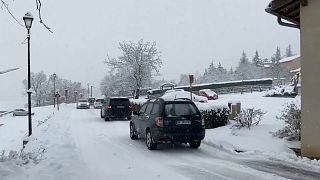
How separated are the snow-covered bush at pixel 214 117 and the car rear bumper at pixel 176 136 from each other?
4221 millimetres

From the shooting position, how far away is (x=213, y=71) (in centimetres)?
13388

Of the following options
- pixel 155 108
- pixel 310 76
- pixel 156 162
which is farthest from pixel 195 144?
pixel 310 76

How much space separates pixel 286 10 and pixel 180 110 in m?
4.39

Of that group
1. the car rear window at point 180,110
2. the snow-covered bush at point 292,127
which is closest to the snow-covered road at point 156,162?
the car rear window at point 180,110

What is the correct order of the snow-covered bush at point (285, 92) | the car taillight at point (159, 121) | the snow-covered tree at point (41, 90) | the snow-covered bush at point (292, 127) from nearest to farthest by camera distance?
the snow-covered bush at point (292, 127) → the car taillight at point (159, 121) → the snow-covered bush at point (285, 92) → the snow-covered tree at point (41, 90)

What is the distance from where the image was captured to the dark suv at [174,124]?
1308 centimetres

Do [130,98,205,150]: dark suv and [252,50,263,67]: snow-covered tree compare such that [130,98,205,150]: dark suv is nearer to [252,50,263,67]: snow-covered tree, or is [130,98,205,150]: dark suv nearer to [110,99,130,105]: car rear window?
[110,99,130,105]: car rear window

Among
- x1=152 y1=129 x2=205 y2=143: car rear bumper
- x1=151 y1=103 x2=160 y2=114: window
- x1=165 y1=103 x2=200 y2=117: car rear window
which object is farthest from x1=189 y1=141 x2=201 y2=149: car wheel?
x1=151 y1=103 x2=160 y2=114: window

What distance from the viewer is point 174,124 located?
13125 millimetres

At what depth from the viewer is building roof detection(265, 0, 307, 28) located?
12.1 metres

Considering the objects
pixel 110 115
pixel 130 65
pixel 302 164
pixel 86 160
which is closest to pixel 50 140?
pixel 86 160

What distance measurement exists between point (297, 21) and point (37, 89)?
12257cm

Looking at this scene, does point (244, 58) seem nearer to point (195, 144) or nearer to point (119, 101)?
point (119, 101)

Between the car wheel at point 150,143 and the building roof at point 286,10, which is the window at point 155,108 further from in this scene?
the building roof at point 286,10
